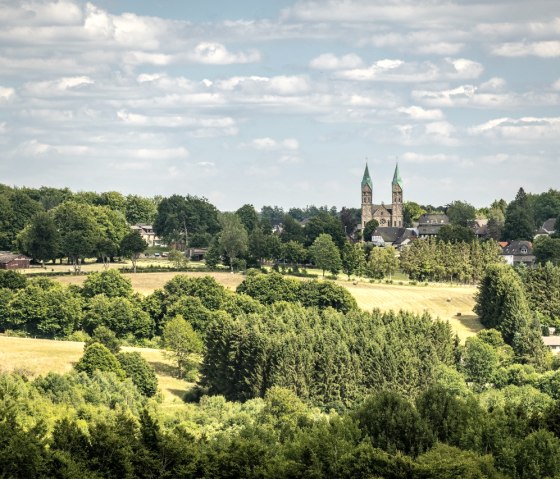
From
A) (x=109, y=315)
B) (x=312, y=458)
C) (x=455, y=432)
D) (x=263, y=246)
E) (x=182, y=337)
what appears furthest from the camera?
(x=263, y=246)

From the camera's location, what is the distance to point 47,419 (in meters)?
71.1

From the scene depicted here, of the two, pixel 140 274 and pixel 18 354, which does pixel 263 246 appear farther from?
pixel 18 354

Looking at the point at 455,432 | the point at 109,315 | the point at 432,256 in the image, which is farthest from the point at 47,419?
the point at 432,256

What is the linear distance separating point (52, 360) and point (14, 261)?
234 ft

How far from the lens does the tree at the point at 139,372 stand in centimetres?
9488

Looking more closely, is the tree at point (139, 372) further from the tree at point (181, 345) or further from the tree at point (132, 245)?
the tree at point (132, 245)

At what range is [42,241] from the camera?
169m

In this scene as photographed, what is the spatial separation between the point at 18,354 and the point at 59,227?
78322 mm

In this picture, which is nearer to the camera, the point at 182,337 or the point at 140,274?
the point at 182,337

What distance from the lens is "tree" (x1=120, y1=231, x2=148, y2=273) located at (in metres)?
170

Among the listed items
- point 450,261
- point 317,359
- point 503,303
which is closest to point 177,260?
point 450,261

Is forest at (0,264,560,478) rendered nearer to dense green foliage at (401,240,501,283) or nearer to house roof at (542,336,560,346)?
house roof at (542,336,560,346)

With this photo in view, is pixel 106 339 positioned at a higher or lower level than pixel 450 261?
lower

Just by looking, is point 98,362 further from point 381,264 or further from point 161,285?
point 381,264
